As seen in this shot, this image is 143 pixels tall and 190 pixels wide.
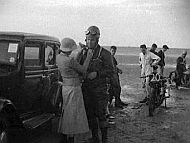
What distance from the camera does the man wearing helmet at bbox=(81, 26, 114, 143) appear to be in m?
3.73

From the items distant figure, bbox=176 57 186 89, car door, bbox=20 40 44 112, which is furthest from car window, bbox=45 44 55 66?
distant figure, bbox=176 57 186 89

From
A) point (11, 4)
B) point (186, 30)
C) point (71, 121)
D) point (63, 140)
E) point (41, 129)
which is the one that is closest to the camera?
point (186, 30)

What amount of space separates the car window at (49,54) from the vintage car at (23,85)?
0.06ft

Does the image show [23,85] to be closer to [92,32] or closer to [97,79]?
[97,79]

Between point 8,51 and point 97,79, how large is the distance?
1.33 m

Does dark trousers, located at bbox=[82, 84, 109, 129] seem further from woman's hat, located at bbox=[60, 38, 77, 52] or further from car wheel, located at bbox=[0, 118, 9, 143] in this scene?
car wheel, located at bbox=[0, 118, 9, 143]

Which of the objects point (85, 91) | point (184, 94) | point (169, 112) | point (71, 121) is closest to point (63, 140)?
point (71, 121)

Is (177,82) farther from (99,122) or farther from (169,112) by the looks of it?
(99,122)

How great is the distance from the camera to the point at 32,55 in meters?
4.46

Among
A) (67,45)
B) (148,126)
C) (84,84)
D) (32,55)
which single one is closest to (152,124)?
(148,126)

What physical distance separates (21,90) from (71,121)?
2.93 feet

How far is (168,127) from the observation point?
→ 5.31 metres

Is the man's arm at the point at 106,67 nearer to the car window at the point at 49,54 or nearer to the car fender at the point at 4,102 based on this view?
the car fender at the point at 4,102

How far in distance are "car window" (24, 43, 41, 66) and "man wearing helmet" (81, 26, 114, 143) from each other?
0.97 m
